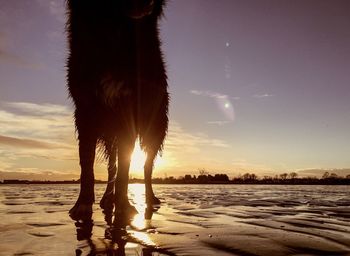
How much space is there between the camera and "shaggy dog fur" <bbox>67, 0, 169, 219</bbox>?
12.7ft

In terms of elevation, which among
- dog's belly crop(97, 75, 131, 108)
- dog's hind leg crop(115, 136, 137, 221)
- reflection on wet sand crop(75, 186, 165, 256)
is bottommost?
reflection on wet sand crop(75, 186, 165, 256)

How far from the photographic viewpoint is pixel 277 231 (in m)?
2.90

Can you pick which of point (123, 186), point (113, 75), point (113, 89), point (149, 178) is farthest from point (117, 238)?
point (149, 178)

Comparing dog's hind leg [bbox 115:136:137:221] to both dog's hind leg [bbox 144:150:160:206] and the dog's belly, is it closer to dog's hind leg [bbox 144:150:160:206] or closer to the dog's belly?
the dog's belly

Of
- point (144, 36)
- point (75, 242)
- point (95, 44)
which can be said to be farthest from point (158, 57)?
point (75, 242)

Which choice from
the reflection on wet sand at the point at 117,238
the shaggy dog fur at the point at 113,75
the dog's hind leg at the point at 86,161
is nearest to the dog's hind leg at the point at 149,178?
the shaggy dog fur at the point at 113,75

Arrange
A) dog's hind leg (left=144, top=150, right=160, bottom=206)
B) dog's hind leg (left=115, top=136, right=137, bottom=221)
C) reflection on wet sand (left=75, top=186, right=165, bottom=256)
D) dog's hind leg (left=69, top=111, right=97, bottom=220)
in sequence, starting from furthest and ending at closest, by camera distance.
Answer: dog's hind leg (left=144, top=150, right=160, bottom=206) → dog's hind leg (left=69, top=111, right=97, bottom=220) → dog's hind leg (left=115, top=136, right=137, bottom=221) → reflection on wet sand (left=75, top=186, right=165, bottom=256)

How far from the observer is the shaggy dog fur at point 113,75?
3863 mm

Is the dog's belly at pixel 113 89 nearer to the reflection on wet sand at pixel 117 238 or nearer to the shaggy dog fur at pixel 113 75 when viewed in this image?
the shaggy dog fur at pixel 113 75

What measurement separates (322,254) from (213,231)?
0.96 m

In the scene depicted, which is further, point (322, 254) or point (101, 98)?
point (101, 98)

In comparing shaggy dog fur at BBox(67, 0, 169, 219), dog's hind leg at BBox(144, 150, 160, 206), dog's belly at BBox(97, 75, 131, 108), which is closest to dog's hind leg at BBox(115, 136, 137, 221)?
shaggy dog fur at BBox(67, 0, 169, 219)

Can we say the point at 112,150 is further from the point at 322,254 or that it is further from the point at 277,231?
the point at 322,254

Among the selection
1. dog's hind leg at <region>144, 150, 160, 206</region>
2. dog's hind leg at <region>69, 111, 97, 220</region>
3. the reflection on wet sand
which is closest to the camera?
the reflection on wet sand
